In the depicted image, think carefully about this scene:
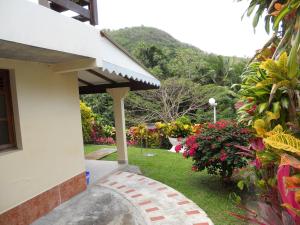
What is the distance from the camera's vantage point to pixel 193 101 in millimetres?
20047

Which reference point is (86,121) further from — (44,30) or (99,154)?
(44,30)

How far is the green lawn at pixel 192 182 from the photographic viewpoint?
239 inches

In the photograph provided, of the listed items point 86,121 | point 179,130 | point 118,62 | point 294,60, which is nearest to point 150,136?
point 179,130

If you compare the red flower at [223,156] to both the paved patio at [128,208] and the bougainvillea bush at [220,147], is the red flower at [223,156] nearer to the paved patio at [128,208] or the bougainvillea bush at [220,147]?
the bougainvillea bush at [220,147]

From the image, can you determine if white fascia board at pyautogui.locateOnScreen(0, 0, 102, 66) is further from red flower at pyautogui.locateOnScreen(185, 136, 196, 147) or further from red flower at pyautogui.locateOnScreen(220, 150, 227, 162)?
red flower at pyautogui.locateOnScreen(220, 150, 227, 162)

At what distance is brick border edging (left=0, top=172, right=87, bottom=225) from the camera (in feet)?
16.7

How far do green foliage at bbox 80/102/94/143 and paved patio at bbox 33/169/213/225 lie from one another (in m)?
9.61

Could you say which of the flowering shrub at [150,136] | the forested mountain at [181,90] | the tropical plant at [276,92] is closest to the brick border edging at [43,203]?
the tropical plant at [276,92]

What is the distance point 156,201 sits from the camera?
6.40 meters

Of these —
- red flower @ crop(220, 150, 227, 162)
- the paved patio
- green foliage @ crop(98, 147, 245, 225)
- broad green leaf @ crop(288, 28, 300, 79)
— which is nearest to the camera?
broad green leaf @ crop(288, 28, 300, 79)

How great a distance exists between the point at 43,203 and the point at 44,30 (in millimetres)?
3791

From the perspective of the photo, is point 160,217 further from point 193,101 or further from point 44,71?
point 193,101

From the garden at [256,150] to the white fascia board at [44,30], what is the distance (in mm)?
3343

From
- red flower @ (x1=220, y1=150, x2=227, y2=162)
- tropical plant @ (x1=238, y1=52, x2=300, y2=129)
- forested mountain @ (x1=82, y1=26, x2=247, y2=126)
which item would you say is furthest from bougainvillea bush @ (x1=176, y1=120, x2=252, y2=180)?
forested mountain @ (x1=82, y1=26, x2=247, y2=126)
